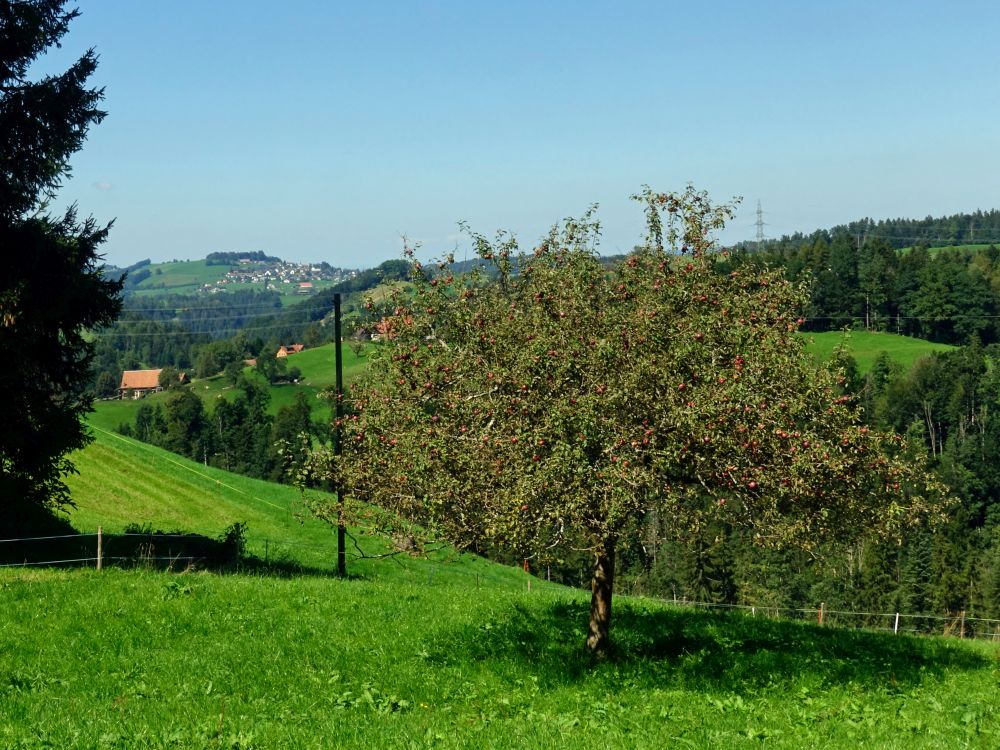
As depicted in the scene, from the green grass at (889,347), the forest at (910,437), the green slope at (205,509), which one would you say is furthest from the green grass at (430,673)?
the green grass at (889,347)

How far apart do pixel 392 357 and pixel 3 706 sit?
30.0 ft

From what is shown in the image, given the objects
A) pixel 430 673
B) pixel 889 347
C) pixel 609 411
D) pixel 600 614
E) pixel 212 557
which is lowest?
pixel 212 557

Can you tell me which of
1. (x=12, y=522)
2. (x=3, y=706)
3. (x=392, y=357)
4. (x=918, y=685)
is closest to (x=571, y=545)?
(x=392, y=357)

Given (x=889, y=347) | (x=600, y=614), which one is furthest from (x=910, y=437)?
(x=889, y=347)

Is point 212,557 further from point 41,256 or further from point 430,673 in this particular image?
point 430,673

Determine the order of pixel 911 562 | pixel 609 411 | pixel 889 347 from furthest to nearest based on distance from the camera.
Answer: pixel 889 347
pixel 911 562
pixel 609 411

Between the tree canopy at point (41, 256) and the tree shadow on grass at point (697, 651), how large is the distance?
1346 cm

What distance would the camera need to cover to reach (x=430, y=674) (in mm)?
19828

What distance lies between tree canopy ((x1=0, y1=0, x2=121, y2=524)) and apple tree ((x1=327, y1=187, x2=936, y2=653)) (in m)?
11.4

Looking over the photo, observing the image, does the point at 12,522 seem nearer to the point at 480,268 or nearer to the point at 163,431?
the point at 480,268

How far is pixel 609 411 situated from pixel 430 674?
6.74 meters

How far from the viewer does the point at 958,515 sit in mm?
136875

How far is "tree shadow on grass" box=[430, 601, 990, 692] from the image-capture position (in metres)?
20.2

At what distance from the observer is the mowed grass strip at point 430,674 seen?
15375 millimetres
